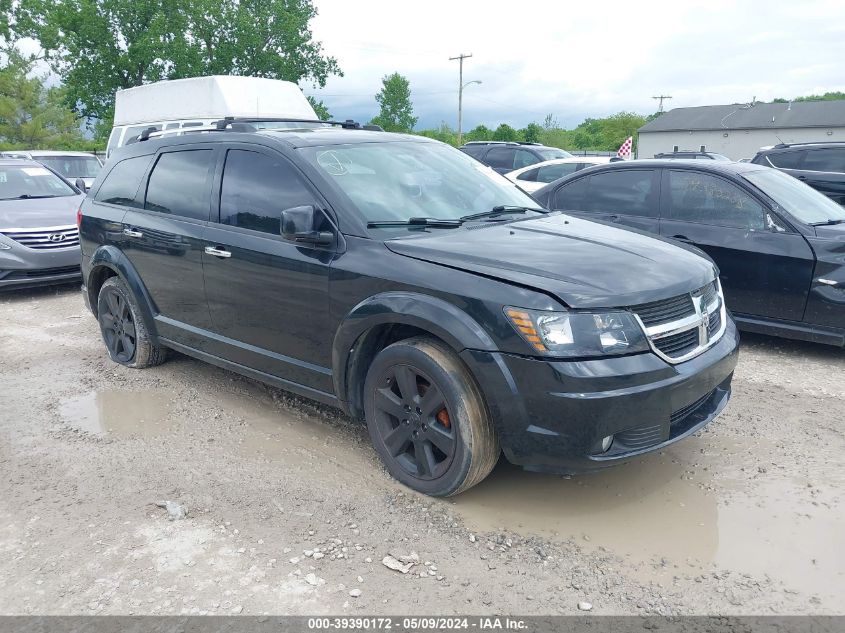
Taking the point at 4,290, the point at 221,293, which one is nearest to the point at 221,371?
the point at 221,293

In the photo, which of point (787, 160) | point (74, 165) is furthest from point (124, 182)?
point (74, 165)

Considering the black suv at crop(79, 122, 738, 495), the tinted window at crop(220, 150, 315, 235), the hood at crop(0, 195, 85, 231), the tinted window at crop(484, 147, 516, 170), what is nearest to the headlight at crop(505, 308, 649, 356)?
the black suv at crop(79, 122, 738, 495)

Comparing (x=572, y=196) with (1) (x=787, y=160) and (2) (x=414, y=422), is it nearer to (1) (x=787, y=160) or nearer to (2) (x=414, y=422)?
(2) (x=414, y=422)

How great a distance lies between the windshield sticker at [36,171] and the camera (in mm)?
9992

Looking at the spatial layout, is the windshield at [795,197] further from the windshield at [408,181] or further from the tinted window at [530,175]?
the tinted window at [530,175]

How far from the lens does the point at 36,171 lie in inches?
398

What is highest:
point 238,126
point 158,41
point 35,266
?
point 158,41

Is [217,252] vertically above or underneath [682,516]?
above

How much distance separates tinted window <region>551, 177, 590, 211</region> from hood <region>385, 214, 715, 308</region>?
2.91 metres

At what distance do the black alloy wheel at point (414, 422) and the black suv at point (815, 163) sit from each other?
25.7ft

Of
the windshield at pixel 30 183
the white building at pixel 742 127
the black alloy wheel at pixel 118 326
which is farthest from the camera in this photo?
the white building at pixel 742 127

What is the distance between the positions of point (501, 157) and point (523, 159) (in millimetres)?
509

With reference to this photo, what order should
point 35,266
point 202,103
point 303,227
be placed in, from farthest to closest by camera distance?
point 202,103 → point 35,266 → point 303,227

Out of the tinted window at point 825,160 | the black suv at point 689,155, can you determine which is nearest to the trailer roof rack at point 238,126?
the black suv at point 689,155
